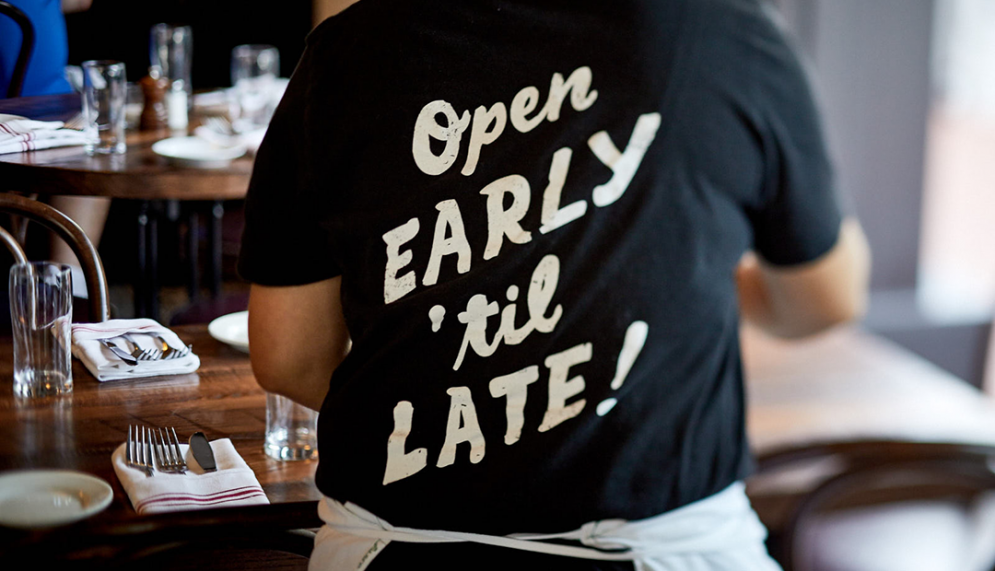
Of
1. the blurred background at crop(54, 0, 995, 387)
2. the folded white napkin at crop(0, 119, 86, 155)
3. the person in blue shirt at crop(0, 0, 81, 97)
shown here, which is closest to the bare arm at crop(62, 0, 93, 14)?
the person in blue shirt at crop(0, 0, 81, 97)

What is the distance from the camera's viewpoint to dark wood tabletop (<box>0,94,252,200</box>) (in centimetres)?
105

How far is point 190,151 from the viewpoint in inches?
59.9

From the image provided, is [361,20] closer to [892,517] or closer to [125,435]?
[125,435]

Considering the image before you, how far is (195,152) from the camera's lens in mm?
1543

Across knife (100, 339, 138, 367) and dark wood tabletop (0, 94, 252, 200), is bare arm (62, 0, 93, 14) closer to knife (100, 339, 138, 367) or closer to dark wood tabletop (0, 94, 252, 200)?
dark wood tabletop (0, 94, 252, 200)

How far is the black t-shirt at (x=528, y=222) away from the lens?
0.94 m

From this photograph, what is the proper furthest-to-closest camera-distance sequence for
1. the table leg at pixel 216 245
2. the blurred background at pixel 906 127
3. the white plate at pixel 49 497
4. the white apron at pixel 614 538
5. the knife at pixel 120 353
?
the blurred background at pixel 906 127, the table leg at pixel 216 245, the knife at pixel 120 353, the white apron at pixel 614 538, the white plate at pixel 49 497

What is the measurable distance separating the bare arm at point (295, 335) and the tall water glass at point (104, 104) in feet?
0.96

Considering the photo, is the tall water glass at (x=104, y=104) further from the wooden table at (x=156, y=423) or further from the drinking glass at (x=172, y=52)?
the wooden table at (x=156, y=423)

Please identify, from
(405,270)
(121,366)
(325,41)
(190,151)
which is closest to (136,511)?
(121,366)

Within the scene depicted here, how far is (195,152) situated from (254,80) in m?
0.24

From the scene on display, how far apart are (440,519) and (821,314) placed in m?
0.48

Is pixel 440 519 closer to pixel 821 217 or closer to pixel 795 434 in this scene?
pixel 821 217

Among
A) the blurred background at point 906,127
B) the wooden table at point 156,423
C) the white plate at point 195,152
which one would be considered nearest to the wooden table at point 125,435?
the wooden table at point 156,423
